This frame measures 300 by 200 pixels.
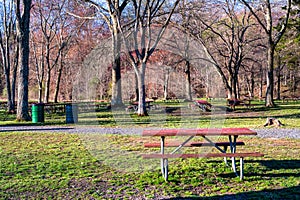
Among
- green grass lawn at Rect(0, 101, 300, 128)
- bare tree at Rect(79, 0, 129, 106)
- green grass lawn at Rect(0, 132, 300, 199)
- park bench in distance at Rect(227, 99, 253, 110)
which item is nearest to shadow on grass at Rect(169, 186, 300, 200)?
green grass lawn at Rect(0, 132, 300, 199)

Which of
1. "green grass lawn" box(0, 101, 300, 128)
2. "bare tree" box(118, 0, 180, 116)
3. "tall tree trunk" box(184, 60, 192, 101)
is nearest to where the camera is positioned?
"green grass lawn" box(0, 101, 300, 128)

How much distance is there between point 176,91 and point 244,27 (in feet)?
27.5

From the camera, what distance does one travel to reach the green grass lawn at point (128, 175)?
192 inches

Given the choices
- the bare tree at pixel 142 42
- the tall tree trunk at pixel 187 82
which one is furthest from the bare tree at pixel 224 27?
the bare tree at pixel 142 42

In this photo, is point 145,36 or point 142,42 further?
point 145,36

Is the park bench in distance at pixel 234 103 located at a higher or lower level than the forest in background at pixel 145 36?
lower

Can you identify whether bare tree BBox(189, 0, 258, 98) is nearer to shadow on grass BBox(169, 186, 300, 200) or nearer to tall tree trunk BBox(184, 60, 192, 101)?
tall tree trunk BBox(184, 60, 192, 101)

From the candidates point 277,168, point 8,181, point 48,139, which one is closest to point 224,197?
point 277,168

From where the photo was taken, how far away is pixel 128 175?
5.82 metres

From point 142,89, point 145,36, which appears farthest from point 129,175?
point 145,36

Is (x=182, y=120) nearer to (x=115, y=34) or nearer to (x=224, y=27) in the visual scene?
(x=115, y=34)

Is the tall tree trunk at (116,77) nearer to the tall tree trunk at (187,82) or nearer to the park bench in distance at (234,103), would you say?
the park bench in distance at (234,103)

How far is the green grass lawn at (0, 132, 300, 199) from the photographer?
4.87m

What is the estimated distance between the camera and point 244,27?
29.3 m
